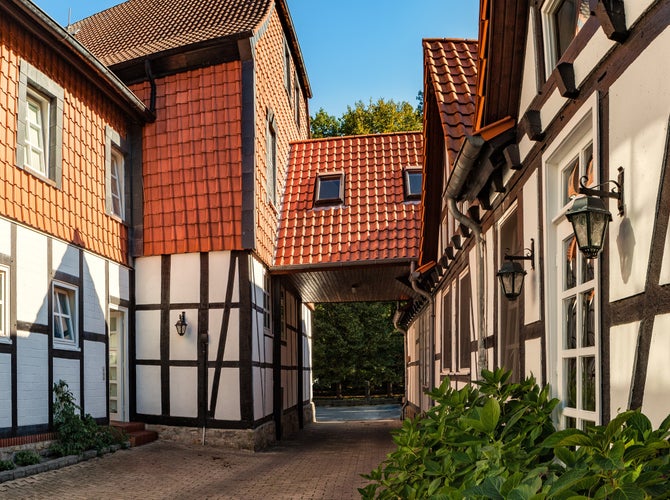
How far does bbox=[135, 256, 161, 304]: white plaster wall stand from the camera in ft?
42.7

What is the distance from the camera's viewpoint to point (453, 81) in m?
8.42

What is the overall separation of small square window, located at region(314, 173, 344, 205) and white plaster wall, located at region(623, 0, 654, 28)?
12599 millimetres

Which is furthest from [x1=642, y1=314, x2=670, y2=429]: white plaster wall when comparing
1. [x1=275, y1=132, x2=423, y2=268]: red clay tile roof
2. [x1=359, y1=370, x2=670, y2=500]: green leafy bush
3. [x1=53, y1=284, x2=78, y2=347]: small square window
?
[x1=275, y1=132, x2=423, y2=268]: red clay tile roof

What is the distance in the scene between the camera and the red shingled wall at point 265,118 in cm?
1340

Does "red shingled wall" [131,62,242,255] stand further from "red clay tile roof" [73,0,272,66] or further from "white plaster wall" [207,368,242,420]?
"white plaster wall" [207,368,242,420]

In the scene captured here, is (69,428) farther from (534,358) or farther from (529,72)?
(529,72)

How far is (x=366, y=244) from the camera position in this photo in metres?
14.7

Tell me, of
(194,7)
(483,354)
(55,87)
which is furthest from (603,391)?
(194,7)

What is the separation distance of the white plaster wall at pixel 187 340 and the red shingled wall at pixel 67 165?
144cm

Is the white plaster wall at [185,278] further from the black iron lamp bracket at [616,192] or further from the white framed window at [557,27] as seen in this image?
the black iron lamp bracket at [616,192]

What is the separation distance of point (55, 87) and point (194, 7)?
612 centimetres

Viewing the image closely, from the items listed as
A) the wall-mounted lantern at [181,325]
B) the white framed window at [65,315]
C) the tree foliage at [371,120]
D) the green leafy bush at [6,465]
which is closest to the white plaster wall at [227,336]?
the wall-mounted lantern at [181,325]

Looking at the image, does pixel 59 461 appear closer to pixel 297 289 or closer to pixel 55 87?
pixel 55 87

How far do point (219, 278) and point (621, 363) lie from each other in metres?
9.99
